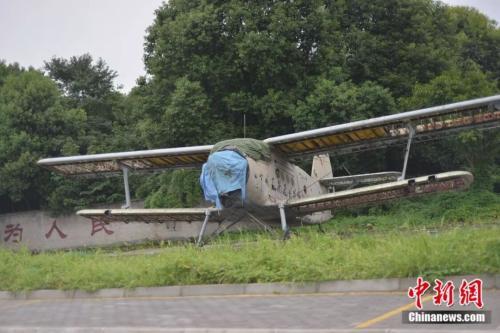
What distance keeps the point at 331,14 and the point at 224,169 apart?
48.0ft

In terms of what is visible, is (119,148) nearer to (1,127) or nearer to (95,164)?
(1,127)

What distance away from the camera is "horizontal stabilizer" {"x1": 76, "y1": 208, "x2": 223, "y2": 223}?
51.7 feet

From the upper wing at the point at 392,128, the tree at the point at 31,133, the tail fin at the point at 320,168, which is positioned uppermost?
the tree at the point at 31,133

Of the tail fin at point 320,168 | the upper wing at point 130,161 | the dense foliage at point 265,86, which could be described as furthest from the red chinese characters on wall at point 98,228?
the tail fin at point 320,168

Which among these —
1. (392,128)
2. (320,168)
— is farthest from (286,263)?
(320,168)

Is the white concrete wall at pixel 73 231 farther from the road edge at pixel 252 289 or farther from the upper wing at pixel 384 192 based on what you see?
the road edge at pixel 252 289

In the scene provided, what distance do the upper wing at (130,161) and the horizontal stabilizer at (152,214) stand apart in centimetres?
175

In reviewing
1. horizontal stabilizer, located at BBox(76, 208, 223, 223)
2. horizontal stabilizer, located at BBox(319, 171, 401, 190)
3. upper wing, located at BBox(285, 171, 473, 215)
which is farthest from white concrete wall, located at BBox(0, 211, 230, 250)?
upper wing, located at BBox(285, 171, 473, 215)

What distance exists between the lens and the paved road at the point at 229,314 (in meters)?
5.84

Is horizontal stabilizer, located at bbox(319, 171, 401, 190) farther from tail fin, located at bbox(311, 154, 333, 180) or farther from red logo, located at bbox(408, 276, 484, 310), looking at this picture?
red logo, located at bbox(408, 276, 484, 310)

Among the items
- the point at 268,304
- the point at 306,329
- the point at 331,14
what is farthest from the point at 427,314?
the point at 331,14

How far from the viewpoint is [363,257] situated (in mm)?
8086

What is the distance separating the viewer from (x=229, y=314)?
269 inches

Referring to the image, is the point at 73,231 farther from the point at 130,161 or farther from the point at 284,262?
the point at 284,262
